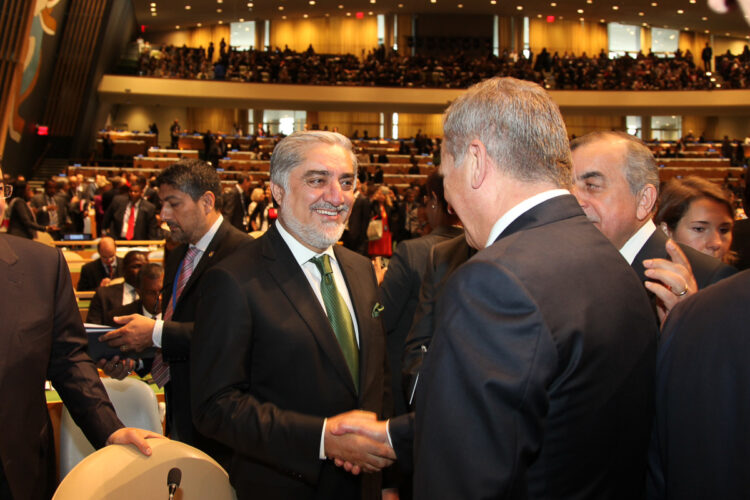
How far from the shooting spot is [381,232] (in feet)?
36.9

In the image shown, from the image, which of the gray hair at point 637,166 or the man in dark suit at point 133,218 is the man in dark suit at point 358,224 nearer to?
the man in dark suit at point 133,218

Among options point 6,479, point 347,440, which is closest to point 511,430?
point 347,440

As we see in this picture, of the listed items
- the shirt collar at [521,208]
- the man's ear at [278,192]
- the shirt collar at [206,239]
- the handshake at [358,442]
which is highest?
the man's ear at [278,192]

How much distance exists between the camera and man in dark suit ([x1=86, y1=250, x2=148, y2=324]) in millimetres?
4957

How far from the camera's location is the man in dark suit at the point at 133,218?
11.2 meters

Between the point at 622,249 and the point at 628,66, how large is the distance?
100ft

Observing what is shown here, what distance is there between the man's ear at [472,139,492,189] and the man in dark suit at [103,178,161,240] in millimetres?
10727

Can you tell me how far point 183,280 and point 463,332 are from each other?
228 centimetres

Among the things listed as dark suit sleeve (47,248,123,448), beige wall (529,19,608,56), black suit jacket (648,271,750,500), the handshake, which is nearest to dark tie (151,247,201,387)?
dark suit sleeve (47,248,123,448)

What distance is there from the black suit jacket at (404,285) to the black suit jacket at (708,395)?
2.03 metres

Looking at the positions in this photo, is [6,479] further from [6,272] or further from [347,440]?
[347,440]

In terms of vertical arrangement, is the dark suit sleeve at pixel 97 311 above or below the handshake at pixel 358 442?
below

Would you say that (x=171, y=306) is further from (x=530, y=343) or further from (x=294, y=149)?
(x=530, y=343)

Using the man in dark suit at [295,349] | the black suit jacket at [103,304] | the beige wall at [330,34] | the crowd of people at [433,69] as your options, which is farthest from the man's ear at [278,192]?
the beige wall at [330,34]
